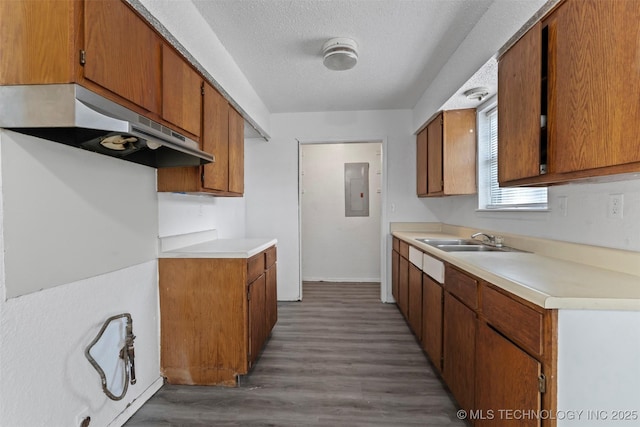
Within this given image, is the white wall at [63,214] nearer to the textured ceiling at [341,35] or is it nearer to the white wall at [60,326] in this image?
the white wall at [60,326]

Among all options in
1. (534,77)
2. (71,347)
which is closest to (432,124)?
(534,77)

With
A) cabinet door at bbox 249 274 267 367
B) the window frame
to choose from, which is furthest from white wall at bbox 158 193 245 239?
the window frame

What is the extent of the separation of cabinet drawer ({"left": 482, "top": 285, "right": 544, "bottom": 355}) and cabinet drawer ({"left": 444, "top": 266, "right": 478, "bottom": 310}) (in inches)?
3.9

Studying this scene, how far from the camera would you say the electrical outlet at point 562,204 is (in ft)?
5.65

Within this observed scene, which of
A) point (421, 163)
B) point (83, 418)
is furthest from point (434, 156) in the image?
point (83, 418)

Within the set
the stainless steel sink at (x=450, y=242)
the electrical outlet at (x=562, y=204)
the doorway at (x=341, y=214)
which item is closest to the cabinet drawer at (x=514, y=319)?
the electrical outlet at (x=562, y=204)

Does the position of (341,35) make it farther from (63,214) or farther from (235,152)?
(63,214)

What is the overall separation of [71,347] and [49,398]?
20 cm

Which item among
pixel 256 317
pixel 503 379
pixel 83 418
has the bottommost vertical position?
pixel 83 418

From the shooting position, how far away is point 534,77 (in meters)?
1.44

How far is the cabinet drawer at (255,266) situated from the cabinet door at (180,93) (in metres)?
0.98

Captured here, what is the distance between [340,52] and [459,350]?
217 cm

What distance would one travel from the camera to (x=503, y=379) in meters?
1.25

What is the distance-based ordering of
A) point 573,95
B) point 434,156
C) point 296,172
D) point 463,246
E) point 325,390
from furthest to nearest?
point 296,172 < point 434,156 < point 463,246 < point 325,390 < point 573,95
